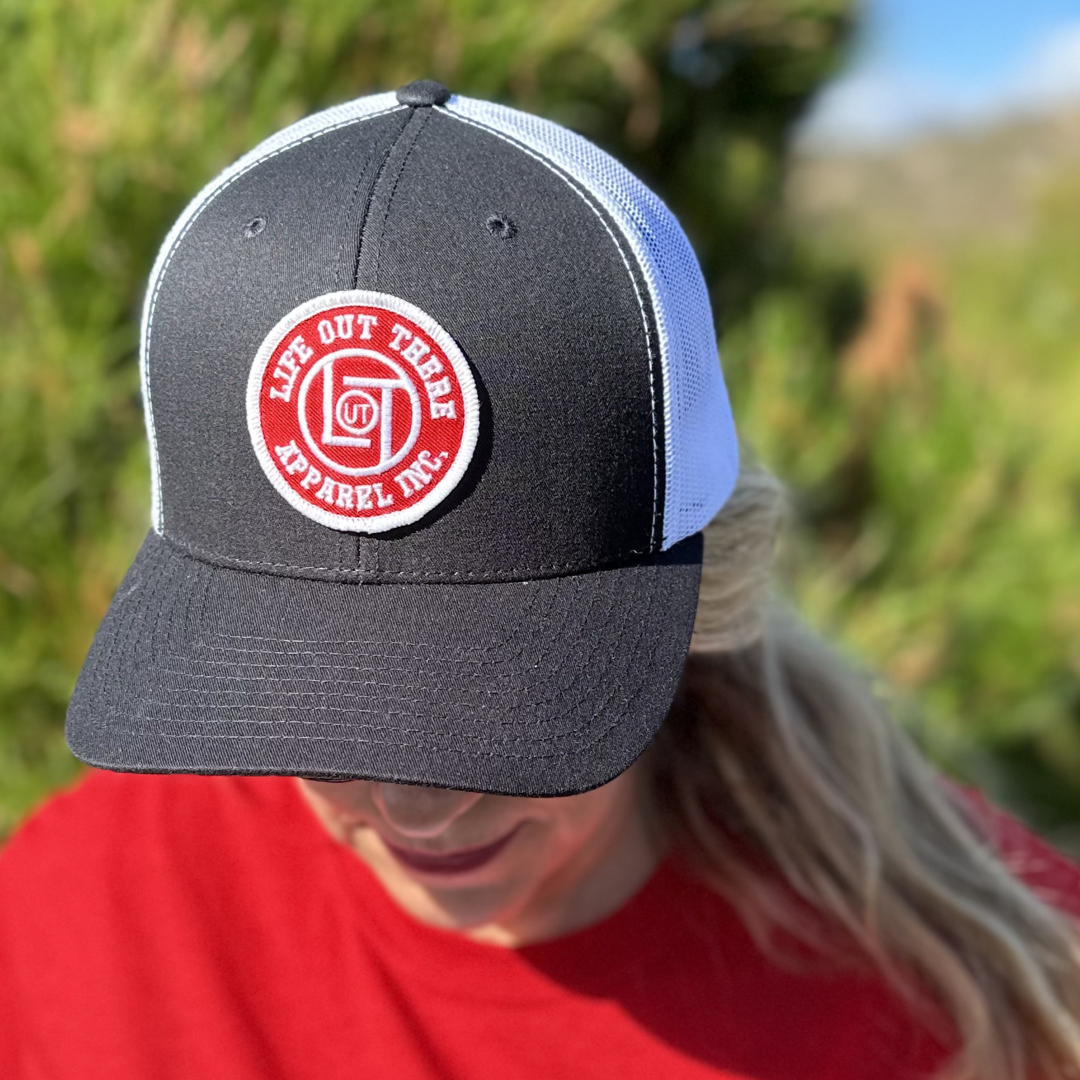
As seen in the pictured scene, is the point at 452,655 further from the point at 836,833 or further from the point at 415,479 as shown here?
the point at 836,833

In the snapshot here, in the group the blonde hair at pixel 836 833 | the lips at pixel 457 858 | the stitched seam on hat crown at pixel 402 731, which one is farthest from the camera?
the blonde hair at pixel 836 833

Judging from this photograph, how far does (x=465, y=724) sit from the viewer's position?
814 millimetres

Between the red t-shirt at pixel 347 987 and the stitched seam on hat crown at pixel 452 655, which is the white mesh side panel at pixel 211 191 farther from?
the red t-shirt at pixel 347 987

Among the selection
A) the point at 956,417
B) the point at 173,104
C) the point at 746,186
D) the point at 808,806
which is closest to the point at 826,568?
the point at 956,417

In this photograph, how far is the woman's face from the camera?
0.97m

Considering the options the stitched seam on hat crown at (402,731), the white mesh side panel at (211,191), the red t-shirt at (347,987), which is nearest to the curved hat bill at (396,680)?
the stitched seam on hat crown at (402,731)

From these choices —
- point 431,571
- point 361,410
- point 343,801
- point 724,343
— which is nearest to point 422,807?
point 343,801

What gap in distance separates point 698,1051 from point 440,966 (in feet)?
0.82

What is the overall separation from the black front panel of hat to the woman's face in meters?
0.22

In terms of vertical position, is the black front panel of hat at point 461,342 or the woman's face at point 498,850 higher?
the black front panel of hat at point 461,342

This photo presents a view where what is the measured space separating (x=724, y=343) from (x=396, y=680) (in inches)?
79.3

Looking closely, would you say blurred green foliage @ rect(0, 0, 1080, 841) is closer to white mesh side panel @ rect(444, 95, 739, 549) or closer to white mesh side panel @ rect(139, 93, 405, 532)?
white mesh side panel @ rect(139, 93, 405, 532)

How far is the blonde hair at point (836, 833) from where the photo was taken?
1.13m

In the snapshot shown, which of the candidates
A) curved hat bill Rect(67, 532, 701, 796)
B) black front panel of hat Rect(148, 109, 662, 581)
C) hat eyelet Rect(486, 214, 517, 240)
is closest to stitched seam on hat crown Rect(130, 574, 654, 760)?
curved hat bill Rect(67, 532, 701, 796)
